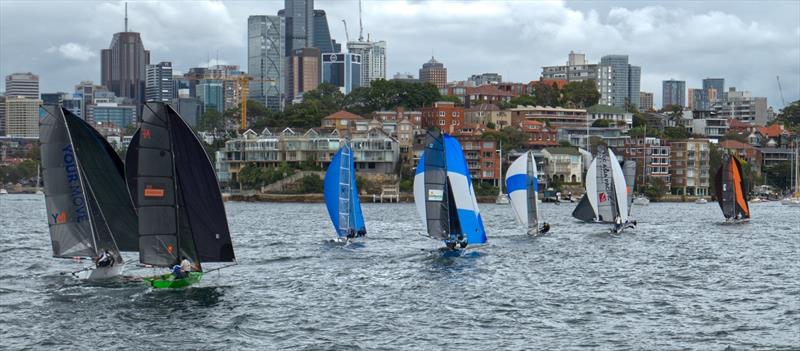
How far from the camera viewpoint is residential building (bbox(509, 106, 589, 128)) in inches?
6737

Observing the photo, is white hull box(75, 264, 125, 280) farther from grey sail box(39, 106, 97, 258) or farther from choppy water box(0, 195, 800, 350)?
grey sail box(39, 106, 97, 258)

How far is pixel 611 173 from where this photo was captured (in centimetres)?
6906

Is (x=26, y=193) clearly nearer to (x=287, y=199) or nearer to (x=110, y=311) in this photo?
(x=287, y=199)

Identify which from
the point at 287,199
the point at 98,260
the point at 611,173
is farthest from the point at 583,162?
the point at 98,260

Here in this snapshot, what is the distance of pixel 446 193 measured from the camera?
Result: 48219mm

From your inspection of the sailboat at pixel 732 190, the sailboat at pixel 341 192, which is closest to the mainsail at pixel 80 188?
the sailboat at pixel 341 192

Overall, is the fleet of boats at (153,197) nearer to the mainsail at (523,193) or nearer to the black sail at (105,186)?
the black sail at (105,186)

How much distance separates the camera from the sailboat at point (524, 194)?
63250mm

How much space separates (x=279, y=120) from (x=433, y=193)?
119878 millimetres

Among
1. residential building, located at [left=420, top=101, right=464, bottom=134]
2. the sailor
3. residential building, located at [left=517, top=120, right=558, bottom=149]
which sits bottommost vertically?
the sailor

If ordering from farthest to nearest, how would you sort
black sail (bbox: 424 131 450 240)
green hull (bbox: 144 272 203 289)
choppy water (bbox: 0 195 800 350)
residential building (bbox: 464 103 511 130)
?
residential building (bbox: 464 103 511 130) < black sail (bbox: 424 131 450 240) < green hull (bbox: 144 272 203 289) < choppy water (bbox: 0 195 800 350)

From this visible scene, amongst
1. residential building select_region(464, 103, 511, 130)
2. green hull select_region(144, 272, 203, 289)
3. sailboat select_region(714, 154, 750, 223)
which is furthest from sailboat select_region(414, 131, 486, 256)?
residential building select_region(464, 103, 511, 130)

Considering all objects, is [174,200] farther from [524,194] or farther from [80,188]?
[524,194]

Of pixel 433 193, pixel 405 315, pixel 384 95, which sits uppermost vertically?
pixel 384 95
